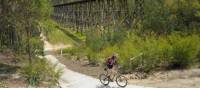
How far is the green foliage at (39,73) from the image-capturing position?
2123 cm

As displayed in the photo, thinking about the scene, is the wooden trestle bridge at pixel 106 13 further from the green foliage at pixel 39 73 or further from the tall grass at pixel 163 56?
the green foliage at pixel 39 73

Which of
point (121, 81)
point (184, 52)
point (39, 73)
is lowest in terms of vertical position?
point (121, 81)

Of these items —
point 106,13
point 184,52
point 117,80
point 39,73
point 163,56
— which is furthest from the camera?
point 106,13

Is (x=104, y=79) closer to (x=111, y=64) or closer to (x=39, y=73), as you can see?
(x=111, y=64)

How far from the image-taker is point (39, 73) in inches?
853

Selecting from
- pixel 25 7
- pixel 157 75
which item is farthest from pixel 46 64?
pixel 157 75

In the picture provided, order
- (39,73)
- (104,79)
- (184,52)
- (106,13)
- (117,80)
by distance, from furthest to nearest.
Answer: (106,13) < (184,52) < (39,73) < (104,79) < (117,80)

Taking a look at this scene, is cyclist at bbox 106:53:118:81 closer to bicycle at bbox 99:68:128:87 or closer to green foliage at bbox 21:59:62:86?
bicycle at bbox 99:68:128:87

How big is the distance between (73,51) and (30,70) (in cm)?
1925

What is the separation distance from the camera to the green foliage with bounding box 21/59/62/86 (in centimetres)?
2123

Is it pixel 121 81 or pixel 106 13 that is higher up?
pixel 106 13

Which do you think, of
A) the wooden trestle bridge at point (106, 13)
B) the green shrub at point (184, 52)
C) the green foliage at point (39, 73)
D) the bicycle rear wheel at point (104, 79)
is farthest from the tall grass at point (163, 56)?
the wooden trestle bridge at point (106, 13)

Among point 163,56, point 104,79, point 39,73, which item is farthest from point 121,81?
point 163,56

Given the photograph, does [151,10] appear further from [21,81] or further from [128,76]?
[21,81]
